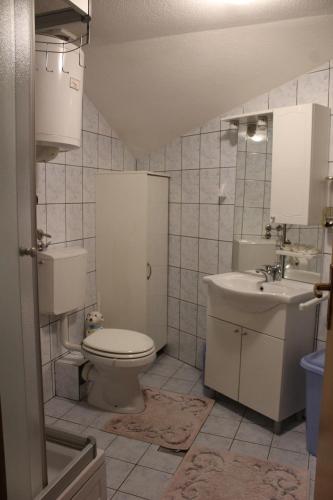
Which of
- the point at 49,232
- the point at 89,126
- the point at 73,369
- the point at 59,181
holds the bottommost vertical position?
the point at 73,369

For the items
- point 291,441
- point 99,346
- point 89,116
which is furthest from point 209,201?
point 291,441

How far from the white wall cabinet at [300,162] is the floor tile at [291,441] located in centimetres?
123

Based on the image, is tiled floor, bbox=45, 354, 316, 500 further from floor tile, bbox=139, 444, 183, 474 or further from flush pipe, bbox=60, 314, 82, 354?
flush pipe, bbox=60, 314, 82, 354

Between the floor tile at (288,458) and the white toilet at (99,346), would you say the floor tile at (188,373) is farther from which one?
the floor tile at (288,458)

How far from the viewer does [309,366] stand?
2.07 m

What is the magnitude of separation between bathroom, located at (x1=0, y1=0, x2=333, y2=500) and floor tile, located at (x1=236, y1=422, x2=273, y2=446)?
0.03ft

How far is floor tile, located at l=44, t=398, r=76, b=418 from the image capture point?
245 cm

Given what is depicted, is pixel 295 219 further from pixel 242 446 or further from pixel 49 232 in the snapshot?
pixel 49 232

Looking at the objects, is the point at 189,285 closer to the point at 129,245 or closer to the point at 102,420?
the point at 129,245

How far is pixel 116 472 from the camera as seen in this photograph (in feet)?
6.36

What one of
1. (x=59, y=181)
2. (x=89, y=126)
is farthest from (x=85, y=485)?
(x=89, y=126)

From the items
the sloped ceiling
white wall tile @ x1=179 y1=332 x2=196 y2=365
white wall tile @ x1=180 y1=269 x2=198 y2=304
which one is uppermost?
the sloped ceiling

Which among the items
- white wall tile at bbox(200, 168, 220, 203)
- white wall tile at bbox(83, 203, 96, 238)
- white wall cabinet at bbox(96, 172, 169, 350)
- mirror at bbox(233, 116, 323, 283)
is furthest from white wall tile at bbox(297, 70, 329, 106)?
white wall tile at bbox(83, 203, 96, 238)

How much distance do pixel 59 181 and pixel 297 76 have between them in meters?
1.63
